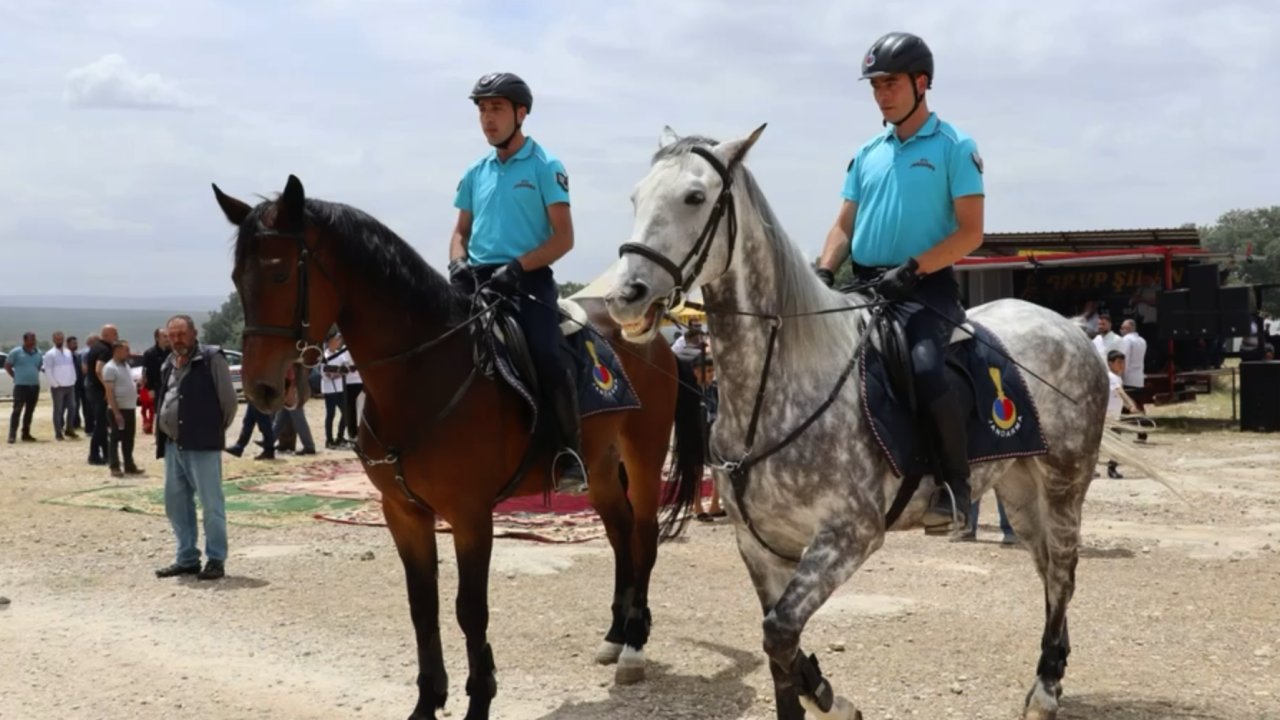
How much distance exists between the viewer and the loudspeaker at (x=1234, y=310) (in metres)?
21.2

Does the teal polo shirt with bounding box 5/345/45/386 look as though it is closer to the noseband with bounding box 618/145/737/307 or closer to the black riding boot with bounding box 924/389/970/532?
the noseband with bounding box 618/145/737/307

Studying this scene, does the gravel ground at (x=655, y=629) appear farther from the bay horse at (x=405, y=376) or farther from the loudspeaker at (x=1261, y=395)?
the loudspeaker at (x=1261, y=395)

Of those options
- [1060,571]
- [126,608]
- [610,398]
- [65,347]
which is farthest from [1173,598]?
[65,347]

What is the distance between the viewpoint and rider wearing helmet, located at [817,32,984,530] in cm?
495

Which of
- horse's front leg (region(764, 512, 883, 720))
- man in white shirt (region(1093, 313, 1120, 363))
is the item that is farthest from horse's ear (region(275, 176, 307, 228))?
man in white shirt (region(1093, 313, 1120, 363))

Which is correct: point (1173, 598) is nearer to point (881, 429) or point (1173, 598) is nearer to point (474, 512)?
point (881, 429)

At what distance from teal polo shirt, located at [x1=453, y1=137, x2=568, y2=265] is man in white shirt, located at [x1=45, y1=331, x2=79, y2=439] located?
18926 mm

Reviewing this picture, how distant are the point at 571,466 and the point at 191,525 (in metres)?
4.98

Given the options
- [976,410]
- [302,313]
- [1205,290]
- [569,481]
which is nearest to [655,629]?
[569,481]

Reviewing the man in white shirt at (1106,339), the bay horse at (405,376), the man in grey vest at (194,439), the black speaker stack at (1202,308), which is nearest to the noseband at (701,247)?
A: the bay horse at (405,376)

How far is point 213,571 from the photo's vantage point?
962 cm

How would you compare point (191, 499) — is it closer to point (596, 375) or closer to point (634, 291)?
point (596, 375)

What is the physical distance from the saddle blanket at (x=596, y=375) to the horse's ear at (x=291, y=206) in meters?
1.55

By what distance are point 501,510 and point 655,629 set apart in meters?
4.96
